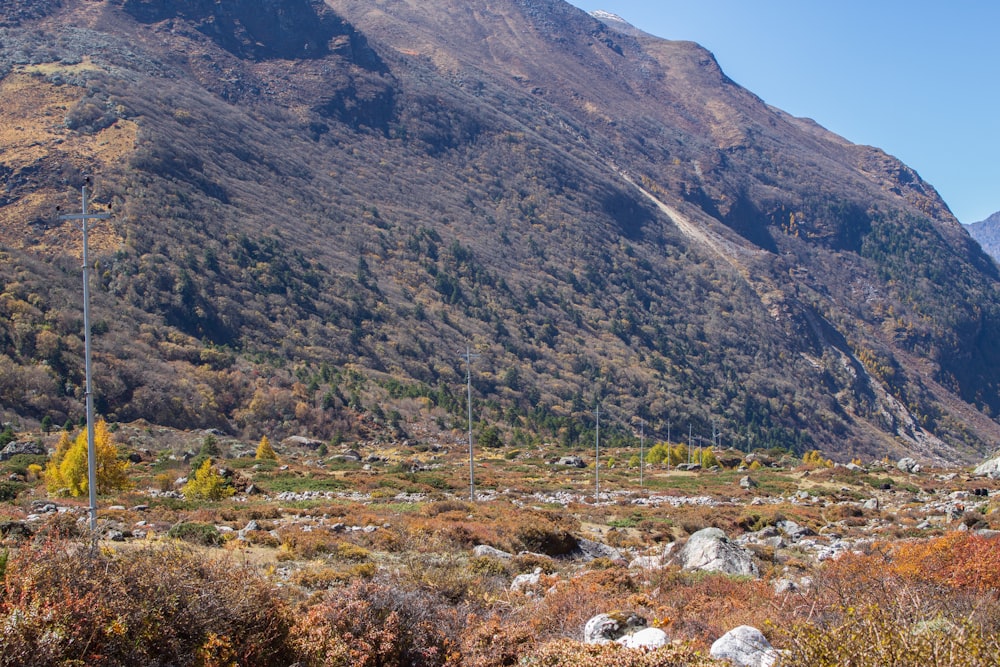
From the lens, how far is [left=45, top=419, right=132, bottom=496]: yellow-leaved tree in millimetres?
21750

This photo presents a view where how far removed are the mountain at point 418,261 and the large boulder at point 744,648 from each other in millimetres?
23675

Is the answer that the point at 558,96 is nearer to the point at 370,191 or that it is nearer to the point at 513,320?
the point at 370,191

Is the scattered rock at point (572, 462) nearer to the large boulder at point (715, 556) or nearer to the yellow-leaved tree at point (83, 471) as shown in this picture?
the yellow-leaved tree at point (83, 471)

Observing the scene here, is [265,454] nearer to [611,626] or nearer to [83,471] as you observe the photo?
[83,471]

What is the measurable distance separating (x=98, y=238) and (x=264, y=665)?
71366 mm

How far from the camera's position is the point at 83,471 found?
72.2ft

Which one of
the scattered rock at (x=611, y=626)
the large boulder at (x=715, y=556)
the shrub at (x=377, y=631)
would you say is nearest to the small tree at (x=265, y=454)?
the large boulder at (x=715, y=556)

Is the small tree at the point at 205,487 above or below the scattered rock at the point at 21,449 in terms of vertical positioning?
above

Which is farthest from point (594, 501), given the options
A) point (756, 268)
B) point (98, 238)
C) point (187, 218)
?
point (756, 268)

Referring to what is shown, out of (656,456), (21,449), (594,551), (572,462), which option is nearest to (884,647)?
(594,551)

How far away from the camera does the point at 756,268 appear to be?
149 m

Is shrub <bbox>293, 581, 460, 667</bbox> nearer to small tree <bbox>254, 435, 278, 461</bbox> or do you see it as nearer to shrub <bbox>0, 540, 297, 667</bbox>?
shrub <bbox>0, 540, 297, 667</bbox>

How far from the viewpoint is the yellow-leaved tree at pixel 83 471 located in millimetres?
21750

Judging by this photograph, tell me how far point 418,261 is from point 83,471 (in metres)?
82.1
